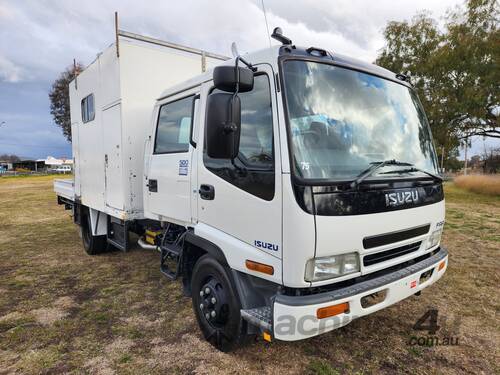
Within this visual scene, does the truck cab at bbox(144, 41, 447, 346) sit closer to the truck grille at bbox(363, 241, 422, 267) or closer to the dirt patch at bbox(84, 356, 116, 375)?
the truck grille at bbox(363, 241, 422, 267)

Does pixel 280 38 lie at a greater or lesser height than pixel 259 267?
greater

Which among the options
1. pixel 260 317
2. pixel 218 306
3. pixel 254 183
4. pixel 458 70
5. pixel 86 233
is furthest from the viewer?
pixel 458 70

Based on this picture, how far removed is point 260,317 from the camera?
249 cm

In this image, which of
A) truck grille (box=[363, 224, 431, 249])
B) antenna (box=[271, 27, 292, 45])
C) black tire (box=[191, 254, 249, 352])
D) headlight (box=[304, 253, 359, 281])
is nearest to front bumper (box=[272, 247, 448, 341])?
headlight (box=[304, 253, 359, 281])

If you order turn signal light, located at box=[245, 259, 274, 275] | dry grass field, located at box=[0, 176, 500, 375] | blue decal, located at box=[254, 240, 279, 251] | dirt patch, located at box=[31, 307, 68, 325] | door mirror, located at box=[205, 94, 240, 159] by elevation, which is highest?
door mirror, located at box=[205, 94, 240, 159]

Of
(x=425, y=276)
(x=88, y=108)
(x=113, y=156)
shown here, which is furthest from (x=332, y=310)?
(x=88, y=108)

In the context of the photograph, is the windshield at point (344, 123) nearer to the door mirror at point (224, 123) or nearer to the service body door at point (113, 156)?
the door mirror at point (224, 123)

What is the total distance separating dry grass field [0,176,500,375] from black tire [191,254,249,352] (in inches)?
7.6

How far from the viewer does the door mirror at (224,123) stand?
95.7 inches

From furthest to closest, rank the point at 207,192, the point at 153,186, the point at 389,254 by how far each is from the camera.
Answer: the point at 153,186 < the point at 207,192 < the point at 389,254

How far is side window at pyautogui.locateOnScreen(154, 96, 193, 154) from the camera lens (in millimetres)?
3543

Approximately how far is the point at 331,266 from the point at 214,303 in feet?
3.80

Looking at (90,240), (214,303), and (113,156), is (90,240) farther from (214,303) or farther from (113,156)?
(214,303)

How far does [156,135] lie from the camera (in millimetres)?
4109
